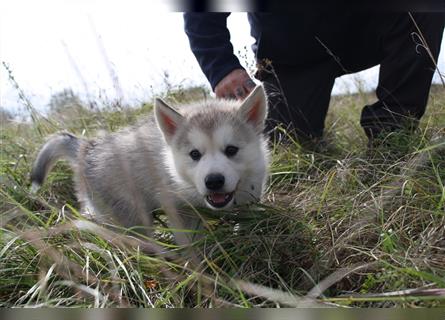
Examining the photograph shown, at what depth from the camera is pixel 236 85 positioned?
136 inches

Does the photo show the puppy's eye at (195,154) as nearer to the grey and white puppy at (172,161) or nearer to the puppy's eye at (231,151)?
the grey and white puppy at (172,161)

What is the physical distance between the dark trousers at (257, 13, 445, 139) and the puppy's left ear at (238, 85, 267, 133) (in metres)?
0.52

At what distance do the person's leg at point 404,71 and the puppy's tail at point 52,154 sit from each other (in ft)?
6.49

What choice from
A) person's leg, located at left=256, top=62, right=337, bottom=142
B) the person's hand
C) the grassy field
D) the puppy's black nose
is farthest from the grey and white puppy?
person's leg, located at left=256, top=62, right=337, bottom=142

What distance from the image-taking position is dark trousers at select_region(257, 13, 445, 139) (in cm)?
344

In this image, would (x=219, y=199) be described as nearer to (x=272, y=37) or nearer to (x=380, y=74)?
(x=272, y=37)

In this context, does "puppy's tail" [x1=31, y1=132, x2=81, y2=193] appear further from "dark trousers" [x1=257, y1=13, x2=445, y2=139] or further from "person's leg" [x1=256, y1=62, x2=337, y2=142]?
"person's leg" [x1=256, y1=62, x2=337, y2=142]

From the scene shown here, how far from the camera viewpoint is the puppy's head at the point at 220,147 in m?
2.45

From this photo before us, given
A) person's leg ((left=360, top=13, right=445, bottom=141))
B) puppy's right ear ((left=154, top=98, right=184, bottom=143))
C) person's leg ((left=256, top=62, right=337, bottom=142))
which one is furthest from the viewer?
person's leg ((left=256, top=62, right=337, bottom=142))

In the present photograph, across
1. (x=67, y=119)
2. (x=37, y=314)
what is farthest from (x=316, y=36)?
(x=37, y=314)

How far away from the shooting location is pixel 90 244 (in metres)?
2.00

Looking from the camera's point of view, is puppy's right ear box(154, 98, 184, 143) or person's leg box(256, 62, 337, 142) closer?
puppy's right ear box(154, 98, 184, 143)

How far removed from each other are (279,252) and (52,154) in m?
1.81

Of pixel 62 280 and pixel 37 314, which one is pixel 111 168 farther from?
pixel 37 314
